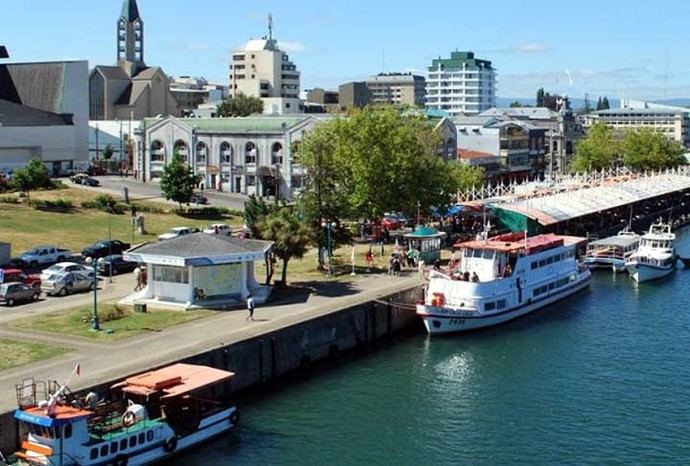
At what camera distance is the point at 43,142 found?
137000 mm

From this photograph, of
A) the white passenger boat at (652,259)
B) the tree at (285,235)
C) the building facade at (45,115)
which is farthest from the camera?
the building facade at (45,115)

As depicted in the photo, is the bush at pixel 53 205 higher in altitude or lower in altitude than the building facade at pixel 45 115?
lower

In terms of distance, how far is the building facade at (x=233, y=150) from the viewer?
12412 centimetres

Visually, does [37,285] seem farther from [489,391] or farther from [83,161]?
[83,161]

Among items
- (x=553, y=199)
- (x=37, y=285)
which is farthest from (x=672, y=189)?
(x=37, y=285)

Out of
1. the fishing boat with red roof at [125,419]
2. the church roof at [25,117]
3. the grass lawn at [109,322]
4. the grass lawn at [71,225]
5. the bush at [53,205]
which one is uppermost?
the church roof at [25,117]

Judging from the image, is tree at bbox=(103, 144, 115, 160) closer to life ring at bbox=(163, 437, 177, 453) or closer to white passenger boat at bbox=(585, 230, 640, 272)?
white passenger boat at bbox=(585, 230, 640, 272)

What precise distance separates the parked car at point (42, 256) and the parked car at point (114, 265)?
3244 mm

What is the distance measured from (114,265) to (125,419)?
3159 cm

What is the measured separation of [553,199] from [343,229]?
3631cm

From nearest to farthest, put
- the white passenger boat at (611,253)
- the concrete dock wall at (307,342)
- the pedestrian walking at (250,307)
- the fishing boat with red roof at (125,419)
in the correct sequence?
the fishing boat with red roof at (125,419) → the concrete dock wall at (307,342) → the pedestrian walking at (250,307) → the white passenger boat at (611,253)

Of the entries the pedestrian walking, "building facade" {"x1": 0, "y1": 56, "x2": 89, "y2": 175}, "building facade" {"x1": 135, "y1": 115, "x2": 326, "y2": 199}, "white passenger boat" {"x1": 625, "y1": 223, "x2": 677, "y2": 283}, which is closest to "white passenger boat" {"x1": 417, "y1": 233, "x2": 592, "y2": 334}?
"white passenger boat" {"x1": 625, "y1": 223, "x2": 677, "y2": 283}

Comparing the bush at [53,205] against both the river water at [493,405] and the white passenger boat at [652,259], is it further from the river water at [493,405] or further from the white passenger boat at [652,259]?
the white passenger boat at [652,259]

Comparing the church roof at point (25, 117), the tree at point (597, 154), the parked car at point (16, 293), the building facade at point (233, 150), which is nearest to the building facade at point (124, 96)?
the church roof at point (25, 117)
